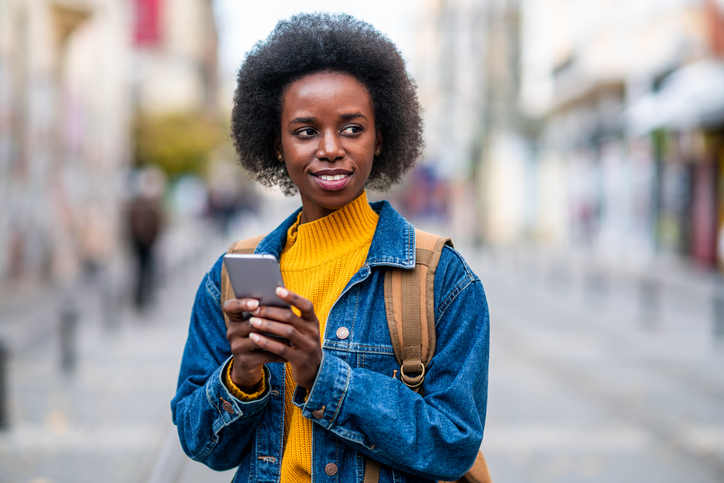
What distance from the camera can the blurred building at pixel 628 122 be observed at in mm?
18062

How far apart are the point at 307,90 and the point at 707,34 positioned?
18904 millimetres

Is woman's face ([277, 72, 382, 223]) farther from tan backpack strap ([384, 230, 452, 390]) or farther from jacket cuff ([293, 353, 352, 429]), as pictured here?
jacket cuff ([293, 353, 352, 429])

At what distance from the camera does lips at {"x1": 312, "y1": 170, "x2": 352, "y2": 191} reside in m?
1.82

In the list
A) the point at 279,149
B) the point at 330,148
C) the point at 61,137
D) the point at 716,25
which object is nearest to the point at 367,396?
the point at 330,148

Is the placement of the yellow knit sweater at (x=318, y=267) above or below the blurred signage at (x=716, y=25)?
below

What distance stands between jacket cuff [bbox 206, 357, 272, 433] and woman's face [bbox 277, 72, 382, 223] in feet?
1.55

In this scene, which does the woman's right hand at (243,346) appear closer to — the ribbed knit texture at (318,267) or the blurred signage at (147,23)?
the ribbed knit texture at (318,267)

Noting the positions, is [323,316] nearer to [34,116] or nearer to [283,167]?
[283,167]

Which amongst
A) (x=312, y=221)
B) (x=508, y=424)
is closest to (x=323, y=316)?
(x=312, y=221)

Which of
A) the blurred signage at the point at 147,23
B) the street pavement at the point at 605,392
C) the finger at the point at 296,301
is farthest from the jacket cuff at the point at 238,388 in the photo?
the blurred signage at the point at 147,23

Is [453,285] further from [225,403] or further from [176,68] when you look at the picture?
[176,68]

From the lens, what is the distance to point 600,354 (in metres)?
9.31

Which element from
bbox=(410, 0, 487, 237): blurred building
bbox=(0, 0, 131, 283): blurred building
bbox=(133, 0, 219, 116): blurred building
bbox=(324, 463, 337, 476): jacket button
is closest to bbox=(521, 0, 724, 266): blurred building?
bbox=(410, 0, 487, 237): blurred building

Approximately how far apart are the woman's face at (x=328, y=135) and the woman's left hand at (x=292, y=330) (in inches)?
15.5
